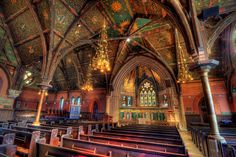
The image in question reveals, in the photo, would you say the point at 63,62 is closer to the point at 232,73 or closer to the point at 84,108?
the point at 84,108

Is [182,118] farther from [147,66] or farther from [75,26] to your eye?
[75,26]

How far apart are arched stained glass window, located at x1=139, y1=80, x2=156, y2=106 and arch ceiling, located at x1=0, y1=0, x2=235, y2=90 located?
5338mm

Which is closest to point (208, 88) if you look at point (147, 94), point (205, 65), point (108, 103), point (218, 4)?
point (205, 65)

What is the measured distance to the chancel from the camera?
13.0 feet

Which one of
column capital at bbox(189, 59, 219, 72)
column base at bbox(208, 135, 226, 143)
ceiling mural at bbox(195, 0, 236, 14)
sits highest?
ceiling mural at bbox(195, 0, 236, 14)

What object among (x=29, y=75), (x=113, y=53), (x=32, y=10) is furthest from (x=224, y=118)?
(x=29, y=75)

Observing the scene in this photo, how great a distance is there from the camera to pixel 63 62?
1525cm

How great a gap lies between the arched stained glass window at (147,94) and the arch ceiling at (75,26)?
5338mm

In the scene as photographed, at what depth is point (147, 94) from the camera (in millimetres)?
16859

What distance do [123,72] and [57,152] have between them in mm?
13193

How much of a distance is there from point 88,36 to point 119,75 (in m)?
6.27

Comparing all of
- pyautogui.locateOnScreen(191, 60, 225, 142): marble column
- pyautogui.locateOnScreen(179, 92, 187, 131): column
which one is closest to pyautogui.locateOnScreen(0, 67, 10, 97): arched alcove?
pyautogui.locateOnScreen(191, 60, 225, 142): marble column

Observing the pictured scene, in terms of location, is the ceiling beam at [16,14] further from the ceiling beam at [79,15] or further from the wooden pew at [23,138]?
the wooden pew at [23,138]

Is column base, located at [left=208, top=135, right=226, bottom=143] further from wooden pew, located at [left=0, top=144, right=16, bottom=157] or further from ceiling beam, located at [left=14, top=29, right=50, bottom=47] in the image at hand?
ceiling beam, located at [left=14, top=29, right=50, bottom=47]
